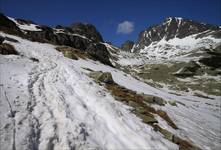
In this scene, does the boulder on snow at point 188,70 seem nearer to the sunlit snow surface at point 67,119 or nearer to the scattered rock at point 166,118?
the sunlit snow surface at point 67,119

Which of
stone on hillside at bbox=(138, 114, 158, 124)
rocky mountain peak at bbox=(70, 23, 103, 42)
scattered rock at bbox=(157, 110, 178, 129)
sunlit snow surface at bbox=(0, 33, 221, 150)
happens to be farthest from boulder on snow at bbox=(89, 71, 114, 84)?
rocky mountain peak at bbox=(70, 23, 103, 42)

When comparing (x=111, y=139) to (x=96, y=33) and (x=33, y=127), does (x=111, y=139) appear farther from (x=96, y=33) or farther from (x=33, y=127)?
(x=96, y=33)

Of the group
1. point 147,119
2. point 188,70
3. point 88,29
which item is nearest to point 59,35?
point 188,70

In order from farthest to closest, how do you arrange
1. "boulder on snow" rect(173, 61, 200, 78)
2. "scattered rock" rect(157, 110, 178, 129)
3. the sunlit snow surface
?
"boulder on snow" rect(173, 61, 200, 78), "scattered rock" rect(157, 110, 178, 129), the sunlit snow surface

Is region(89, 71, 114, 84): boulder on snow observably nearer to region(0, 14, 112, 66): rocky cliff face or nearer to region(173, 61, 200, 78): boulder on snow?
region(0, 14, 112, 66): rocky cliff face

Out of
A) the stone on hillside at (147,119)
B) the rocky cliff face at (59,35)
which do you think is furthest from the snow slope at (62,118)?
the rocky cliff face at (59,35)

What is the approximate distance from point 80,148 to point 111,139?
6.58 feet

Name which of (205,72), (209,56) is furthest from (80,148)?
(209,56)

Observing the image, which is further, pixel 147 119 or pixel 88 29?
pixel 88 29

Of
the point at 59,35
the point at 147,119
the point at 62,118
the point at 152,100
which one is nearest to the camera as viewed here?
the point at 62,118

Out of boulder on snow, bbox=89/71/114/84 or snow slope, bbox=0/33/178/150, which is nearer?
snow slope, bbox=0/33/178/150

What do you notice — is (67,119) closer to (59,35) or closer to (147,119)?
(147,119)

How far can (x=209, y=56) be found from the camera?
105m

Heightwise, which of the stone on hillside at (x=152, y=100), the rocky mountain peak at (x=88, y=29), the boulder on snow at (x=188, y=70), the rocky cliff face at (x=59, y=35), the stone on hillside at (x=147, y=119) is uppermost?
the rocky mountain peak at (x=88, y=29)
